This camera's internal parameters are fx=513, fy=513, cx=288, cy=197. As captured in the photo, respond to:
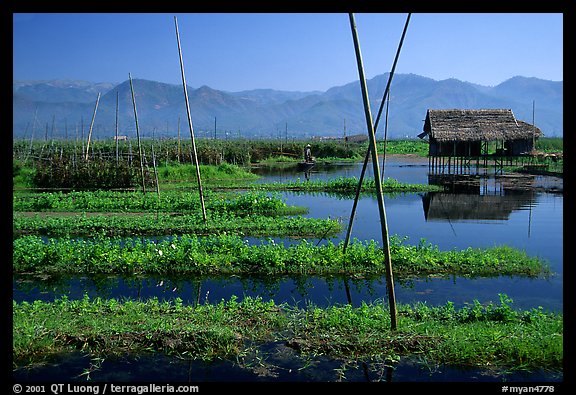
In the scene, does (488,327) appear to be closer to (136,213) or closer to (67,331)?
(67,331)

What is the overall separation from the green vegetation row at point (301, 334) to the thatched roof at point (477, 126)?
2666 centimetres

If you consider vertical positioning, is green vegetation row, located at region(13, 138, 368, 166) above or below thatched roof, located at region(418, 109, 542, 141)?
below

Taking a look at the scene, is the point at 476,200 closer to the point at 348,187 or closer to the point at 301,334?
the point at 348,187

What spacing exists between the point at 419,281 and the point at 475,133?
2562 cm

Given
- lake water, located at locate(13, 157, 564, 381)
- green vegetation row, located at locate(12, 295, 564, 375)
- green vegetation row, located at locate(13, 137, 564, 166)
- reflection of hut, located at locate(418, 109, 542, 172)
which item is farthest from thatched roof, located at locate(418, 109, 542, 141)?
green vegetation row, located at locate(12, 295, 564, 375)

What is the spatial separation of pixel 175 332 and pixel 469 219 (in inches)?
504

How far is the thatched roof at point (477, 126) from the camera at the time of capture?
32562 millimetres

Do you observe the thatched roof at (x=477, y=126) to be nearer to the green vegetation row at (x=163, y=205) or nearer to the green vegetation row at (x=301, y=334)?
the green vegetation row at (x=163, y=205)

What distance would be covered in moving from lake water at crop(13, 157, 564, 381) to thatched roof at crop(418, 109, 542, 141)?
11256 millimetres

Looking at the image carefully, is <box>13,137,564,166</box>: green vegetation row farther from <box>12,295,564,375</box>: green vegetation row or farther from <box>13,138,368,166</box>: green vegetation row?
<box>12,295,564,375</box>: green vegetation row

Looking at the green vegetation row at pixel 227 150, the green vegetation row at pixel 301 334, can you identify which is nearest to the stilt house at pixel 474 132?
the green vegetation row at pixel 227 150

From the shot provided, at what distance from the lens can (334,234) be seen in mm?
14219

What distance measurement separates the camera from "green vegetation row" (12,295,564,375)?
620 centimetres

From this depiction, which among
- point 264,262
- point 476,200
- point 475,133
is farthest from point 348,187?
point 264,262
